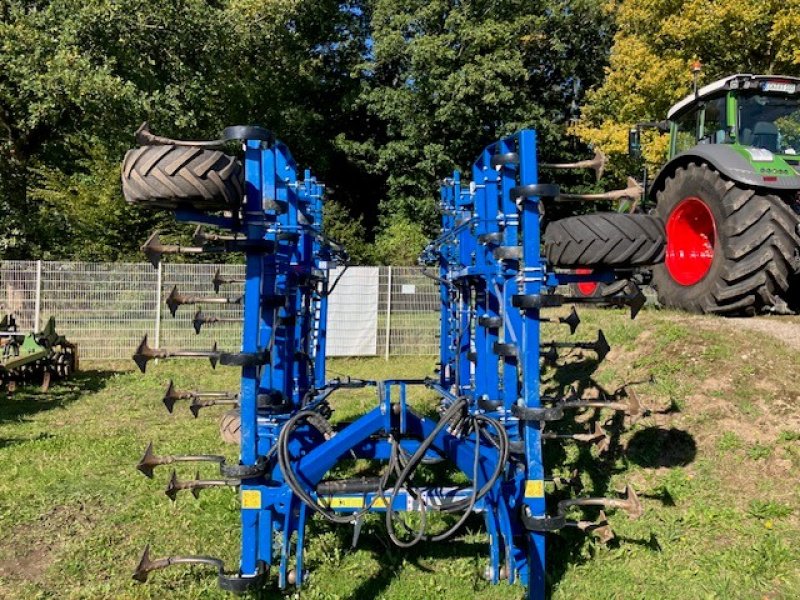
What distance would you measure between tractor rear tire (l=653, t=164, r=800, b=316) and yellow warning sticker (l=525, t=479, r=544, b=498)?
3582 millimetres

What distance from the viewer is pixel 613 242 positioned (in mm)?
3047

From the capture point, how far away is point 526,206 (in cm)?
310

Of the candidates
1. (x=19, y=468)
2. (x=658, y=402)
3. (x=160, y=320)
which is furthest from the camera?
(x=160, y=320)

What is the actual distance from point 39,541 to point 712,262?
573cm

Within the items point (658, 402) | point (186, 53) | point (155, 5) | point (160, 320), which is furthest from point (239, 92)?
point (658, 402)

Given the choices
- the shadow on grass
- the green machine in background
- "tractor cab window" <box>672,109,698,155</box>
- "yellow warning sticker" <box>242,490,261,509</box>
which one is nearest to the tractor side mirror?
"tractor cab window" <box>672,109,698,155</box>

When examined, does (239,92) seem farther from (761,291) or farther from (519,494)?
(519,494)

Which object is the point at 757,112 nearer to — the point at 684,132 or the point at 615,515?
the point at 684,132

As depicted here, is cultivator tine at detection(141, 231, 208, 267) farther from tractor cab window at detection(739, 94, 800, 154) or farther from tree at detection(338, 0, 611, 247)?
tree at detection(338, 0, 611, 247)

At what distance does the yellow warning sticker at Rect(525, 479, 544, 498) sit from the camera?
3082 millimetres

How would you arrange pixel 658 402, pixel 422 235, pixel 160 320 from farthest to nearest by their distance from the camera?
pixel 422 235, pixel 160 320, pixel 658 402

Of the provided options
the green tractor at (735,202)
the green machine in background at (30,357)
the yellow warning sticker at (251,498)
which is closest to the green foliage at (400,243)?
the green machine in background at (30,357)

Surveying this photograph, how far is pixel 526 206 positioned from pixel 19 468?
4713 millimetres

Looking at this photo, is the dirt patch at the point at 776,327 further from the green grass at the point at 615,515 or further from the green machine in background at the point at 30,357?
the green machine in background at the point at 30,357
